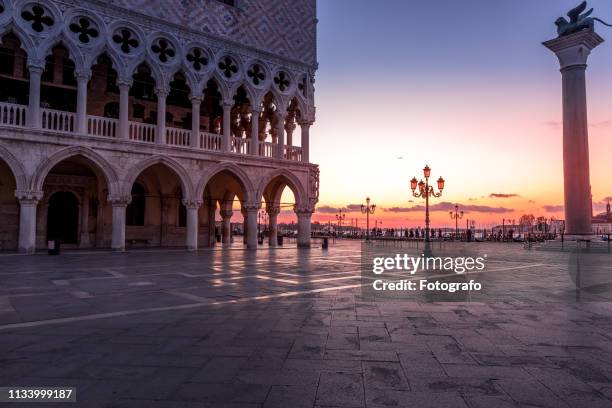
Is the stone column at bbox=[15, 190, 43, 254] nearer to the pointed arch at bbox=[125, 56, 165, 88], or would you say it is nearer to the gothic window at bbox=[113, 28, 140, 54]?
the pointed arch at bbox=[125, 56, 165, 88]

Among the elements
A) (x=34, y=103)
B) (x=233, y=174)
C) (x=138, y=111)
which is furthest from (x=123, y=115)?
(x=233, y=174)

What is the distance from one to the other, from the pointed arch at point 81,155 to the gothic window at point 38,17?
18.3ft

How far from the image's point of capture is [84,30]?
2002 cm

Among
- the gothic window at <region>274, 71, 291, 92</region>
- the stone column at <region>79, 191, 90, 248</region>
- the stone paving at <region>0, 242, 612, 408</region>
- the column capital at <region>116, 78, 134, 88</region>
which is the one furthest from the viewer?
the gothic window at <region>274, 71, 291, 92</region>

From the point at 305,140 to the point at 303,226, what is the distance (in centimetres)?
571

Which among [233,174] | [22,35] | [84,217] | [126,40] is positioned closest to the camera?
[22,35]

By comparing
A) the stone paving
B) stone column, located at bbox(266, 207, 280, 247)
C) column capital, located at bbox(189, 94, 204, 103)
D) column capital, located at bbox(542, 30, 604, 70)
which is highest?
column capital, located at bbox(542, 30, 604, 70)

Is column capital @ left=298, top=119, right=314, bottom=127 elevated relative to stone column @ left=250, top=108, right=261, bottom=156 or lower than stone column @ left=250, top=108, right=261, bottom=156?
elevated

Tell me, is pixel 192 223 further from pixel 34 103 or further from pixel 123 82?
pixel 34 103

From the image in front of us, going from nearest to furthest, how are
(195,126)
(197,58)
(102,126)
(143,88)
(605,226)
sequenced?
(102,126) → (195,126) → (197,58) → (143,88) → (605,226)

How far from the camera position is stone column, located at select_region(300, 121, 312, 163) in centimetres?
2750

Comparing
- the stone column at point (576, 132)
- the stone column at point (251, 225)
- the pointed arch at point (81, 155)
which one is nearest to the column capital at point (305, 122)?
the stone column at point (251, 225)

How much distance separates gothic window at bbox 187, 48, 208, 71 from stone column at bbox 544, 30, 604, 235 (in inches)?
821

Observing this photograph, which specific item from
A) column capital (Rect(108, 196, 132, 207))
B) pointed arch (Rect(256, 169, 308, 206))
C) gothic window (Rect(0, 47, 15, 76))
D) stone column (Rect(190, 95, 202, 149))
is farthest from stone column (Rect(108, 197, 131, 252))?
gothic window (Rect(0, 47, 15, 76))
